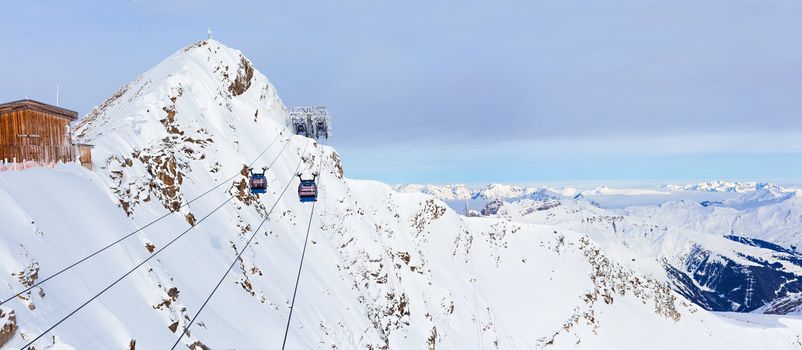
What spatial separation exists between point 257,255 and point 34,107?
19.8 meters

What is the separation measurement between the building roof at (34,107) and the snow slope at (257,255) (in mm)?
3221

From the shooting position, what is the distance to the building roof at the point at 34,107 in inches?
980

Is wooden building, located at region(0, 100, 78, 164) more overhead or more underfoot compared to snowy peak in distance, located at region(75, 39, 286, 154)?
more underfoot

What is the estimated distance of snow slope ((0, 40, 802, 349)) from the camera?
21.6 m

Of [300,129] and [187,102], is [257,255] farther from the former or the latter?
[300,129]

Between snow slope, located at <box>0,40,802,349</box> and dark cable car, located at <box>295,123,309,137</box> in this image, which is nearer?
snow slope, located at <box>0,40,802,349</box>

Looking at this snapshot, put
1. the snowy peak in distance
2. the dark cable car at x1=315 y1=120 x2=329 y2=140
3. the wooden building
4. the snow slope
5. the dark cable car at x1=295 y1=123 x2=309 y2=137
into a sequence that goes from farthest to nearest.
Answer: the dark cable car at x1=295 y1=123 x2=309 y2=137
the dark cable car at x1=315 y1=120 x2=329 y2=140
the snowy peak in distance
the wooden building
the snow slope

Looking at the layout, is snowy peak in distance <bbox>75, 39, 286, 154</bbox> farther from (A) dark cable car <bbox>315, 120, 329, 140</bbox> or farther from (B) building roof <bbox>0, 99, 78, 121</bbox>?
(A) dark cable car <bbox>315, 120, 329, 140</bbox>

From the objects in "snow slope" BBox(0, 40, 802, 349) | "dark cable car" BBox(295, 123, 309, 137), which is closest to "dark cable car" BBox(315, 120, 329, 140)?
"dark cable car" BBox(295, 123, 309, 137)

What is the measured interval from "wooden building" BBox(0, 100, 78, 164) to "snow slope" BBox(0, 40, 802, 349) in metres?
1.10

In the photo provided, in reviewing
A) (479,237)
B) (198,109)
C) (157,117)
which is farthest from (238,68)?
(479,237)

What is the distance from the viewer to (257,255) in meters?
40.6

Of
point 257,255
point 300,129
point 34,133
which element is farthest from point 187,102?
point 300,129

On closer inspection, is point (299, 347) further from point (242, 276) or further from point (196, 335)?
point (196, 335)
